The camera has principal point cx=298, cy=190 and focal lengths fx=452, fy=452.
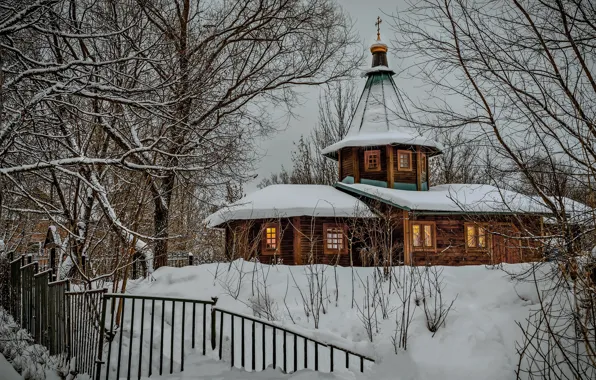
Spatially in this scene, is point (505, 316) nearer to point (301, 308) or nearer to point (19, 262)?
point (301, 308)

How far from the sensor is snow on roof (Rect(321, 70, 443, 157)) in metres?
20.8

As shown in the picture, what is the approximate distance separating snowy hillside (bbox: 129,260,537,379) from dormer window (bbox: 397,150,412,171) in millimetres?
10122

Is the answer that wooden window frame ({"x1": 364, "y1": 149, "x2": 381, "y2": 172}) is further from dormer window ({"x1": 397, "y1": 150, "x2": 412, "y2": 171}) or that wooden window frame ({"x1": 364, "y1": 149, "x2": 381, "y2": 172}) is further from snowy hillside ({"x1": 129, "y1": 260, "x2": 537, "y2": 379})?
snowy hillside ({"x1": 129, "y1": 260, "x2": 537, "y2": 379})

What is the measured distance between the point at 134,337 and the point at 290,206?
10.5 m

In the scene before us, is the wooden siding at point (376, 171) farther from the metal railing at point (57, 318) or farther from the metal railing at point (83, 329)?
the metal railing at point (83, 329)

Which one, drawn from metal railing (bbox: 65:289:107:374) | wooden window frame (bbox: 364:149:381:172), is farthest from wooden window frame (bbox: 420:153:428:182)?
metal railing (bbox: 65:289:107:374)

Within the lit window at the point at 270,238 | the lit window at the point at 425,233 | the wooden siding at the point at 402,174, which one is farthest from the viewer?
the wooden siding at the point at 402,174

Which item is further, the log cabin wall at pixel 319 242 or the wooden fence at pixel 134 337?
the log cabin wall at pixel 319 242

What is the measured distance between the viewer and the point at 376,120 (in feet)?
71.5

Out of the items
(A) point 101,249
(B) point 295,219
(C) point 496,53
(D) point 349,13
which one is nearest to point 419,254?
(B) point 295,219

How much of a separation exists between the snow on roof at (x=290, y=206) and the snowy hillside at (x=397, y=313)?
5.57m

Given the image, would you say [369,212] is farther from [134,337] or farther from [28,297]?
[28,297]

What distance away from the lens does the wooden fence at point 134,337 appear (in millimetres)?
5953

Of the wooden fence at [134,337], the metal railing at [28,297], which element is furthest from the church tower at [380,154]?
the metal railing at [28,297]
